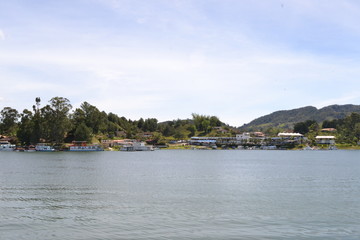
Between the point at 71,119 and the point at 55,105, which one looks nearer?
the point at 55,105

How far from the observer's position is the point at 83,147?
15875 cm

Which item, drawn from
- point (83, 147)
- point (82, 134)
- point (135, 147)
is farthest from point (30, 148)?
point (135, 147)

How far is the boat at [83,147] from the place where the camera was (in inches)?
6211

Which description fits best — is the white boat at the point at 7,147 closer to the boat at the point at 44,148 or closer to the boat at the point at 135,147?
the boat at the point at 44,148

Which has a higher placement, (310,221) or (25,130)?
(25,130)

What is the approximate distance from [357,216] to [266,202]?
8.29 metres

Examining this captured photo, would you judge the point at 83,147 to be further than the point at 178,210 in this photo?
Yes

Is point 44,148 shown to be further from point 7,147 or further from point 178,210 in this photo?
point 178,210

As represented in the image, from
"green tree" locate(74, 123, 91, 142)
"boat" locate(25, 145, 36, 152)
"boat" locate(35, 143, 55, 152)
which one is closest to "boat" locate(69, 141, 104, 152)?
"green tree" locate(74, 123, 91, 142)

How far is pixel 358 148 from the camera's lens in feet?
632

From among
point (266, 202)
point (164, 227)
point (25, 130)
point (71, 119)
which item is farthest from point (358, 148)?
point (164, 227)

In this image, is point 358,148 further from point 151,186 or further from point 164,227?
point 164,227

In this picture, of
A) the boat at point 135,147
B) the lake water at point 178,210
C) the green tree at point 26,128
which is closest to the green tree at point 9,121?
the green tree at point 26,128

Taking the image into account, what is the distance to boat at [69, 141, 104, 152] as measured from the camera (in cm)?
15775
